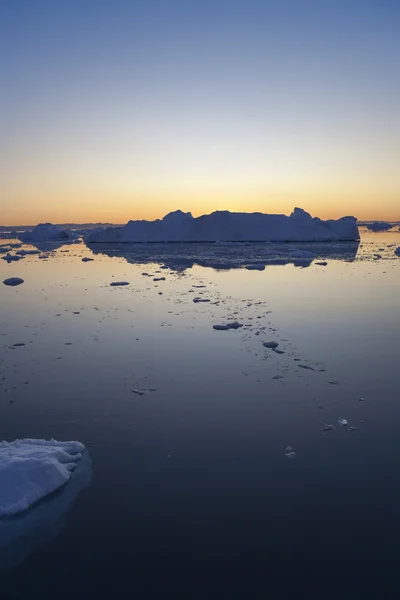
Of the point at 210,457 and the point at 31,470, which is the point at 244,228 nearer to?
the point at 210,457

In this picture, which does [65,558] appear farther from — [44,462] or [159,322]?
[159,322]

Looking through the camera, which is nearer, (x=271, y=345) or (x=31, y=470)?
(x=31, y=470)

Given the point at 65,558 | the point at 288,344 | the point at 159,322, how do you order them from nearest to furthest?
the point at 65,558, the point at 288,344, the point at 159,322

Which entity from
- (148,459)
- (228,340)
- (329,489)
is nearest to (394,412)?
(329,489)

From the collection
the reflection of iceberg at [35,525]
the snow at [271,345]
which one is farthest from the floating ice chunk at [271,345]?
the reflection of iceberg at [35,525]

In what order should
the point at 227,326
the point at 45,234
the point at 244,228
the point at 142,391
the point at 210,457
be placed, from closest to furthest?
the point at 210,457
the point at 142,391
the point at 227,326
the point at 244,228
the point at 45,234

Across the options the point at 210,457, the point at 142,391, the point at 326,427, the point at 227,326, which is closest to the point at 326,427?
the point at 326,427

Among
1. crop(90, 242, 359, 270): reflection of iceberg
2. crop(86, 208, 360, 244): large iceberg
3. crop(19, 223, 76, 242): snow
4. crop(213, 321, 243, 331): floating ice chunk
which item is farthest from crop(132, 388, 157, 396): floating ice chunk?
crop(19, 223, 76, 242): snow

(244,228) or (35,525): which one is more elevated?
(244,228)
